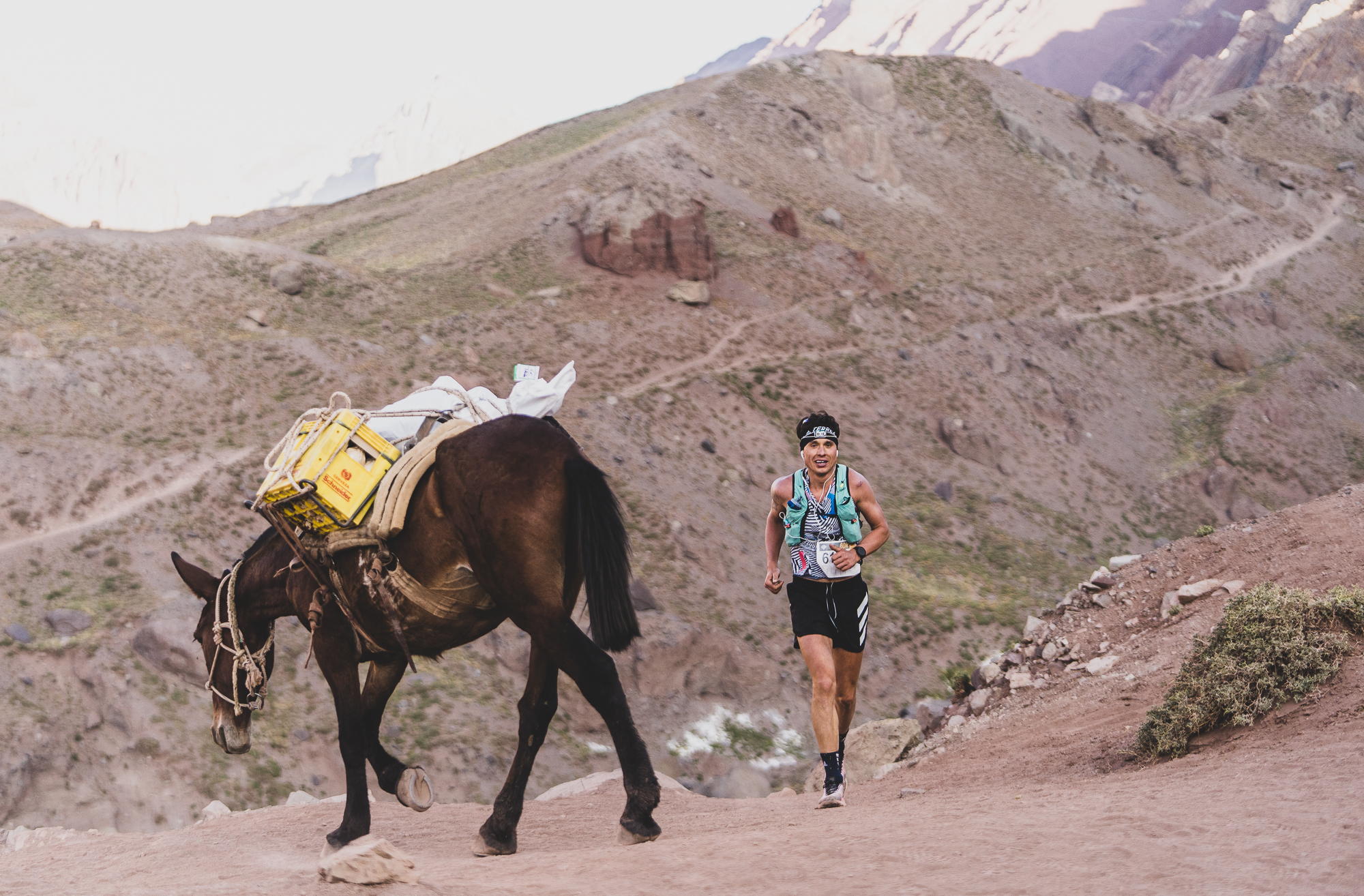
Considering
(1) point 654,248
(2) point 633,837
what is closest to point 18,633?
(2) point 633,837

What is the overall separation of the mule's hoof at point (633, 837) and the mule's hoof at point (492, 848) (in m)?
0.78

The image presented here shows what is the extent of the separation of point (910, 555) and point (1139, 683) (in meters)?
17.8

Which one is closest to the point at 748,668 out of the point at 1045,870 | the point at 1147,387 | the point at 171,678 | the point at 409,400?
the point at 171,678

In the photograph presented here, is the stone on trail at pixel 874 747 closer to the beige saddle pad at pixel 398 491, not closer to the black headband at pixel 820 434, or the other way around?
the black headband at pixel 820 434

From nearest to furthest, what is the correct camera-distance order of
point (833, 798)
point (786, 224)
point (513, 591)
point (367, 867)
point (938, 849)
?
point (367, 867), point (938, 849), point (513, 591), point (833, 798), point (786, 224)

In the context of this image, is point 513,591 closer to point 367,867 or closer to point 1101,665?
point 367,867

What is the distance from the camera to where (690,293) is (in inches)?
1380

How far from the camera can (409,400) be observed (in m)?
7.13

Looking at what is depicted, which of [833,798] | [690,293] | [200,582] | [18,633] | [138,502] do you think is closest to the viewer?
[833,798]

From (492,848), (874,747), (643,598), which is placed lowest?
(874,747)

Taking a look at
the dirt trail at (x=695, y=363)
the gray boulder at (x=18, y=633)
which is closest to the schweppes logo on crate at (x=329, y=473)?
the gray boulder at (x=18, y=633)

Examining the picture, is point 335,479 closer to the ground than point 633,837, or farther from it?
farther from it

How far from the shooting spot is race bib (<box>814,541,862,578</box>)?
6.96 metres

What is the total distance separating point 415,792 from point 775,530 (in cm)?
322
